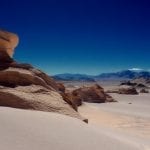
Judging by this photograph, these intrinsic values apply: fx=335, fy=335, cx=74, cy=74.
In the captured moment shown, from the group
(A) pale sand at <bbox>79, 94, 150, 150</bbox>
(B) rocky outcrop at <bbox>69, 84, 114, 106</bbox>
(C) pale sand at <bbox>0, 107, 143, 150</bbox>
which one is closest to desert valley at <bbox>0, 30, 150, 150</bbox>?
(C) pale sand at <bbox>0, 107, 143, 150</bbox>

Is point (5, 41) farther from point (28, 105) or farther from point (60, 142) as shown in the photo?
point (60, 142)

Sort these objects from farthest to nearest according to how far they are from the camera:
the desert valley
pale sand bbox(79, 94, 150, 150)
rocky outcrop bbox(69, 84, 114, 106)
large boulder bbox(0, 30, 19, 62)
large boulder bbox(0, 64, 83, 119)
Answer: rocky outcrop bbox(69, 84, 114, 106)
large boulder bbox(0, 30, 19, 62)
pale sand bbox(79, 94, 150, 150)
large boulder bbox(0, 64, 83, 119)
the desert valley

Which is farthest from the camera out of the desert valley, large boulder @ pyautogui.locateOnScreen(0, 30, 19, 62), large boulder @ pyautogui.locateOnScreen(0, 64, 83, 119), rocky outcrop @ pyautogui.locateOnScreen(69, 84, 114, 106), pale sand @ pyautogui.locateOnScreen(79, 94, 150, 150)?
rocky outcrop @ pyautogui.locateOnScreen(69, 84, 114, 106)

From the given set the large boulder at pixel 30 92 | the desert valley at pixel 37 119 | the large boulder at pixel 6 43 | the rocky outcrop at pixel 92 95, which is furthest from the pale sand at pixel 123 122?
the rocky outcrop at pixel 92 95

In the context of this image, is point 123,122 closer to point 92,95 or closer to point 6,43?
point 6,43

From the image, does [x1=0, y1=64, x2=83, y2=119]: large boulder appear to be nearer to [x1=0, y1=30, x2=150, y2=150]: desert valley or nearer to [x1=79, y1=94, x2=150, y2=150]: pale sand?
[x1=0, y1=30, x2=150, y2=150]: desert valley

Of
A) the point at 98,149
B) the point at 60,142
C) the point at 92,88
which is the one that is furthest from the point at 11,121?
the point at 92,88

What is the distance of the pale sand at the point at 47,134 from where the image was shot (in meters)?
6.03

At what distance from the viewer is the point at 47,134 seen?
6547 millimetres

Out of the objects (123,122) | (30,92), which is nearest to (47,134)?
(30,92)

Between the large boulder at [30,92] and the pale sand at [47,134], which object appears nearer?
the pale sand at [47,134]

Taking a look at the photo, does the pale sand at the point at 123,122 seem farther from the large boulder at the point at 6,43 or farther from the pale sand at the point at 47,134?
the large boulder at the point at 6,43

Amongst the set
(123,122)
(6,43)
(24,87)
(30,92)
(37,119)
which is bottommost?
(123,122)

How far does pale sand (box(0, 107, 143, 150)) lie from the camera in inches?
237
